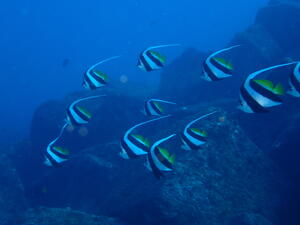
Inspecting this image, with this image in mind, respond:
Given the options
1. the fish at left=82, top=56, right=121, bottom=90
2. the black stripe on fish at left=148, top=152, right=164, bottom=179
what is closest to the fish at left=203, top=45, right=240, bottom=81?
the black stripe on fish at left=148, top=152, right=164, bottom=179

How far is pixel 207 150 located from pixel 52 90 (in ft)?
168

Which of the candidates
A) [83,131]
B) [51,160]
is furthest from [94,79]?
[83,131]

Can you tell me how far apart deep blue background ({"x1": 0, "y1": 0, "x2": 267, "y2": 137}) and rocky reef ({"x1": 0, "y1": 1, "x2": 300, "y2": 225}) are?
11520mm

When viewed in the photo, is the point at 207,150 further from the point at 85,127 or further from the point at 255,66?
the point at 255,66

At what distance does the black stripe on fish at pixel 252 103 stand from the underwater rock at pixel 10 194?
8595 mm

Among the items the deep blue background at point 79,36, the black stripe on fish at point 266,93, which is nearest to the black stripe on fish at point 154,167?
the black stripe on fish at point 266,93

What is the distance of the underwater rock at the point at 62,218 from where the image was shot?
17.7ft

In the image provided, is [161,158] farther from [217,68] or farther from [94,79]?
[94,79]

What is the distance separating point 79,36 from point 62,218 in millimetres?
117929

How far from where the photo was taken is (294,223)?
6016 mm

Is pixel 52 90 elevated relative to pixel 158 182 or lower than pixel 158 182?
lower

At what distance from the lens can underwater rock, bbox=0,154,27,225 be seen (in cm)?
952

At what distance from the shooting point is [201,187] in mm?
5883

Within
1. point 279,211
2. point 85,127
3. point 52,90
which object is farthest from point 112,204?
point 52,90
